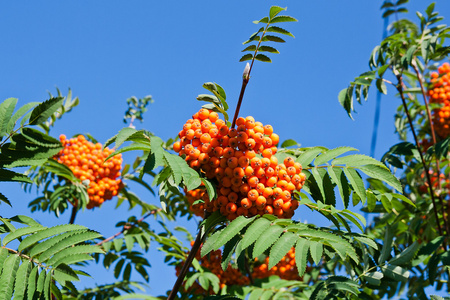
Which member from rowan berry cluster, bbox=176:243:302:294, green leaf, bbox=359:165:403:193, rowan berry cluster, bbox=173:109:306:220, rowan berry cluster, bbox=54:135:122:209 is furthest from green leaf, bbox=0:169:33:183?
rowan berry cluster, bbox=54:135:122:209

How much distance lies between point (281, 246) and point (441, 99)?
353 centimetres

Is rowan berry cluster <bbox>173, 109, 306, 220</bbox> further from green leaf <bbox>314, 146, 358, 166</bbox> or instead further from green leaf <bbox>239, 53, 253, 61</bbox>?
green leaf <bbox>239, 53, 253, 61</bbox>

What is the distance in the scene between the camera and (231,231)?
1.85m

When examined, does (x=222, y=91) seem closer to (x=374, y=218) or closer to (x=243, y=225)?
(x=243, y=225)

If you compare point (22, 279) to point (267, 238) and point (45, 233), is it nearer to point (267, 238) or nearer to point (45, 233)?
point (45, 233)

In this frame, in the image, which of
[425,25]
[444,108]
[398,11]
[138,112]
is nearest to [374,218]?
[444,108]

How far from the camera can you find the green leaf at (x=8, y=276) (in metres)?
1.76

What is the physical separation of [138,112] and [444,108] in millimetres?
3124

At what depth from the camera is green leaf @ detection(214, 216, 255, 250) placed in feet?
5.88

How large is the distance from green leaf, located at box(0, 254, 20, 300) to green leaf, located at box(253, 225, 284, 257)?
3.19 ft

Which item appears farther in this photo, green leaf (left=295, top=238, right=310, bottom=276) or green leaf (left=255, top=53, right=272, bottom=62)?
green leaf (left=255, top=53, right=272, bottom=62)

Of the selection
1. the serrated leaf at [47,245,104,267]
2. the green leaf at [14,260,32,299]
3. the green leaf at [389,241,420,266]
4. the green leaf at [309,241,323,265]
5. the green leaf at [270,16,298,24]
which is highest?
the green leaf at [270,16,298,24]

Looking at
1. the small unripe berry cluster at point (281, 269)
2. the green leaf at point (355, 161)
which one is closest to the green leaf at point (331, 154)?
the green leaf at point (355, 161)

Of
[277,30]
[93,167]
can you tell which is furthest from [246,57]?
[93,167]
